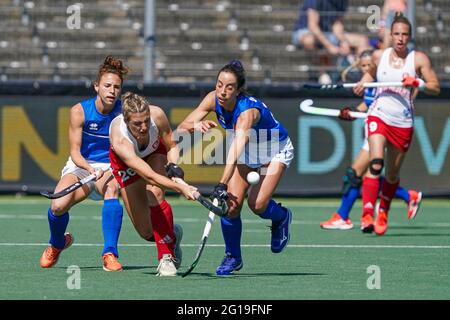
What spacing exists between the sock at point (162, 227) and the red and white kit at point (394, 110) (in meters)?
3.60

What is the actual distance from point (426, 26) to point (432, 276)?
8382 millimetres

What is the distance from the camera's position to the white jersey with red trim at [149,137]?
838 cm

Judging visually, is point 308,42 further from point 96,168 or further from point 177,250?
point 177,250

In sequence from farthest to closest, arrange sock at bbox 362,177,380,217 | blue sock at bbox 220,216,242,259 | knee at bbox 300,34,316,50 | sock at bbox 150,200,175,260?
knee at bbox 300,34,316,50
sock at bbox 362,177,380,217
blue sock at bbox 220,216,242,259
sock at bbox 150,200,175,260

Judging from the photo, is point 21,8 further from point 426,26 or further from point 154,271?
point 154,271

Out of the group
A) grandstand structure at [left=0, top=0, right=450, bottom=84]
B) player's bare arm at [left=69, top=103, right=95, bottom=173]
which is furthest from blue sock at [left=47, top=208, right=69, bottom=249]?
grandstand structure at [left=0, top=0, right=450, bottom=84]

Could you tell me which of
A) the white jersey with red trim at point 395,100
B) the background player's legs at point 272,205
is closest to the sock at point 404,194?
the white jersey with red trim at point 395,100

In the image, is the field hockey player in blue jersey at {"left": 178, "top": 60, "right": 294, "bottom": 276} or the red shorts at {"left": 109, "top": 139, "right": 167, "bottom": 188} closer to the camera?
the field hockey player in blue jersey at {"left": 178, "top": 60, "right": 294, "bottom": 276}

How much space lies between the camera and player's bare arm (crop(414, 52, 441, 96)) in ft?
37.5

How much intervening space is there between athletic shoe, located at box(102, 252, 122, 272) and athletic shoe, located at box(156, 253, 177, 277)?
14.2 inches

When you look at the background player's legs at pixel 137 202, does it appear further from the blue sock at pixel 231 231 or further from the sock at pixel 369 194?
the sock at pixel 369 194

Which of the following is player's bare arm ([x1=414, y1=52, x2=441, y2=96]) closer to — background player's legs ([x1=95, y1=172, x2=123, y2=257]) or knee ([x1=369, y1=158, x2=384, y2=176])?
knee ([x1=369, y1=158, x2=384, y2=176])

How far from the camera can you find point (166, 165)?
8.38 meters
